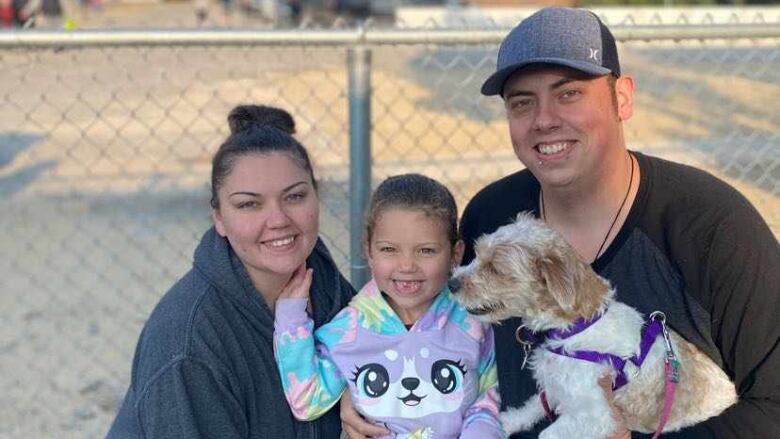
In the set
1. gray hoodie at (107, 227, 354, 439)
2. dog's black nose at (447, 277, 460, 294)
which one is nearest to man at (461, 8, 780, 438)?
dog's black nose at (447, 277, 460, 294)

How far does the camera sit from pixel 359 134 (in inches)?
137

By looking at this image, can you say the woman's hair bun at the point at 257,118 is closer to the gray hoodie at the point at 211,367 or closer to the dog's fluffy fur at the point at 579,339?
the gray hoodie at the point at 211,367

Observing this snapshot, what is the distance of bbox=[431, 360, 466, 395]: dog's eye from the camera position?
2.85 meters

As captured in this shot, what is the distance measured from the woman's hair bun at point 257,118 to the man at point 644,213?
74cm

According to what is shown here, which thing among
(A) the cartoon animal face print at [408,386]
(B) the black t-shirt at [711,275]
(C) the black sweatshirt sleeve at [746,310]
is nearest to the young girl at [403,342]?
(A) the cartoon animal face print at [408,386]

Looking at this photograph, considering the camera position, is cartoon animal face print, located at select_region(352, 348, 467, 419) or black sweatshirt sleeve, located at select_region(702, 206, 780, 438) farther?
cartoon animal face print, located at select_region(352, 348, 467, 419)

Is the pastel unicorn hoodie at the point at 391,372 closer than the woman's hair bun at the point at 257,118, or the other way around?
the pastel unicorn hoodie at the point at 391,372

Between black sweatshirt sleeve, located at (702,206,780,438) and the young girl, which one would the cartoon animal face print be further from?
black sweatshirt sleeve, located at (702,206,780,438)

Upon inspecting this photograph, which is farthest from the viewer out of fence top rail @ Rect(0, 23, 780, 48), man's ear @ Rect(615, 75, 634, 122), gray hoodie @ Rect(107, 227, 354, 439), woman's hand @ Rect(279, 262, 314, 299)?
fence top rail @ Rect(0, 23, 780, 48)

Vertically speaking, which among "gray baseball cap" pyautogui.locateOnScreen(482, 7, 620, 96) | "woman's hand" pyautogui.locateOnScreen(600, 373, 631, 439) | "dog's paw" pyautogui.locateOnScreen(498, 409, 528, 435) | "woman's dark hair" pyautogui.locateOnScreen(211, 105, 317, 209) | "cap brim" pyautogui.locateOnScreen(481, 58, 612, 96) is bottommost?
"dog's paw" pyautogui.locateOnScreen(498, 409, 528, 435)

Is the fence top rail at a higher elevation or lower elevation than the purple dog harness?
higher

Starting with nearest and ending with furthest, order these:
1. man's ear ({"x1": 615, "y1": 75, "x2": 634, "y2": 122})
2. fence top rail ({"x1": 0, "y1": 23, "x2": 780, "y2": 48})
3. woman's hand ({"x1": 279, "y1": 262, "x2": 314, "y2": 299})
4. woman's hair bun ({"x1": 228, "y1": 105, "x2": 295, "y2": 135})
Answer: man's ear ({"x1": 615, "y1": 75, "x2": 634, "y2": 122})
woman's hand ({"x1": 279, "y1": 262, "x2": 314, "y2": 299})
woman's hair bun ({"x1": 228, "y1": 105, "x2": 295, "y2": 135})
fence top rail ({"x1": 0, "y1": 23, "x2": 780, "y2": 48})

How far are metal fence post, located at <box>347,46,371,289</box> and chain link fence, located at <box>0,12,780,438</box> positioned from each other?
53 millimetres

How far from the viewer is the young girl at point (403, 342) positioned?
2.82 metres
